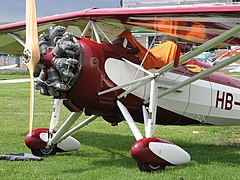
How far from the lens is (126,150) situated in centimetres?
872

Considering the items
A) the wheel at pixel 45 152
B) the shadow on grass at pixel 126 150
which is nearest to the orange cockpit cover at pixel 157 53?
the shadow on grass at pixel 126 150

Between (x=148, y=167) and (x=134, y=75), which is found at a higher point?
(x=134, y=75)

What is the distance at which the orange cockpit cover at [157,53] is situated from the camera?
24.4ft

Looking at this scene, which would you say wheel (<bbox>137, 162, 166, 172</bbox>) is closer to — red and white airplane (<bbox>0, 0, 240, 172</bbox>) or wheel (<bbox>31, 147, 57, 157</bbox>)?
red and white airplane (<bbox>0, 0, 240, 172</bbox>)

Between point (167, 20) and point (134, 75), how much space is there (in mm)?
1004

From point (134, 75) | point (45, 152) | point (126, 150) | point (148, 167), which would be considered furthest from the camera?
point (126, 150)

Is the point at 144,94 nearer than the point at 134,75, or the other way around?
the point at 134,75

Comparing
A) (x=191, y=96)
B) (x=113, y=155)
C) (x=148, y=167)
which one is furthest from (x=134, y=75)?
(x=113, y=155)

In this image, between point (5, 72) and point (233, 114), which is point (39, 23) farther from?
point (5, 72)

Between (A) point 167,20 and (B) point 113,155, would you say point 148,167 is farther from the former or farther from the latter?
(A) point 167,20

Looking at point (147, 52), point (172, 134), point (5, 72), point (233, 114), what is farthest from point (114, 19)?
point (5, 72)

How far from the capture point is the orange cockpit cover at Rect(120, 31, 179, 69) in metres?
7.43

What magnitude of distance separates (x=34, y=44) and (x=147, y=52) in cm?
188

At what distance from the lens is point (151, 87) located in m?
6.88
